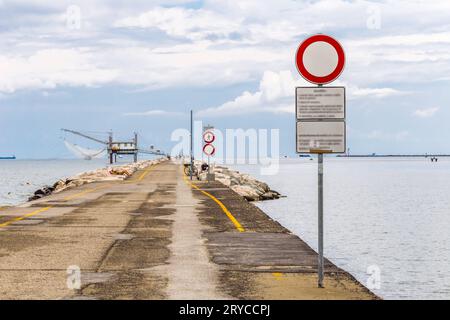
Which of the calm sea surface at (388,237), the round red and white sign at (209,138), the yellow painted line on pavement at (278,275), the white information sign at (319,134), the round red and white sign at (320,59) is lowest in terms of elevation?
the calm sea surface at (388,237)

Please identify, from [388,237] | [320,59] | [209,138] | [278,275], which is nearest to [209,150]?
[209,138]

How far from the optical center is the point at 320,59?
9242 millimetres

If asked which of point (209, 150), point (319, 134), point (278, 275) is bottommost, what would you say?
point (278, 275)

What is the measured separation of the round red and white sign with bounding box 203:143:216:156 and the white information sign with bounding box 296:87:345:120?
28.8 meters

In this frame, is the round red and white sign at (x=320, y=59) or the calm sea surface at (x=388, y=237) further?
the calm sea surface at (x=388, y=237)

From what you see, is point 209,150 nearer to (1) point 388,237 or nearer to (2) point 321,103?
(1) point 388,237

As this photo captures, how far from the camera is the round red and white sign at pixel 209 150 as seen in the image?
125 feet

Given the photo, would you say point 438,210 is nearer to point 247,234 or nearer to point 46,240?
point 247,234

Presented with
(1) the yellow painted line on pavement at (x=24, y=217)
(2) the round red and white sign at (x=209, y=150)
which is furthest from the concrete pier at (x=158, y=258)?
(2) the round red and white sign at (x=209, y=150)

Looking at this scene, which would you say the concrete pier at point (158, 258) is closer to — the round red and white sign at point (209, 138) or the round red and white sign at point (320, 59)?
the round red and white sign at point (320, 59)

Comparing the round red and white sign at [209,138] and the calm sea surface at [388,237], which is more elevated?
the round red and white sign at [209,138]

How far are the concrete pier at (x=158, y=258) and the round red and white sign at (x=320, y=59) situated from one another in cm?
285

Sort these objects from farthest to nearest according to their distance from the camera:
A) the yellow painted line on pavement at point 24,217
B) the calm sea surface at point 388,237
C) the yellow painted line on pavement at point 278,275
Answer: the calm sea surface at point 388,237, the yellow painted line on pavement at point 24,217, the yellow painted line on pavement at point 278,275

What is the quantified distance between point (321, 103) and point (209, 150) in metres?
29.0
